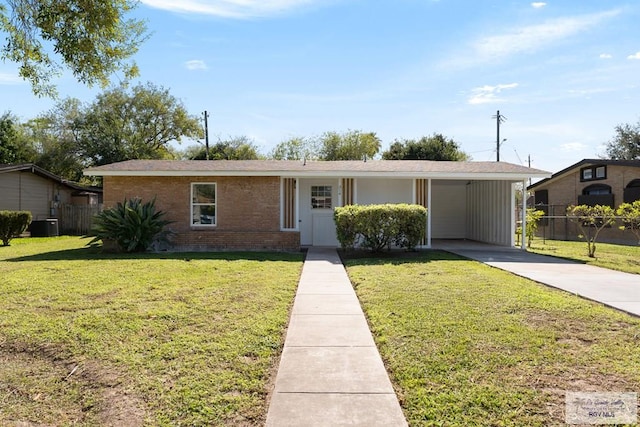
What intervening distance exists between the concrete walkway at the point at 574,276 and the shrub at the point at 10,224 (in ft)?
52.2

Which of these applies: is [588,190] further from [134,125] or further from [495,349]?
[134,125]

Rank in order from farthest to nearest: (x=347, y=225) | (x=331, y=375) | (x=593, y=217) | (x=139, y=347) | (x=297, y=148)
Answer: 1. (x=297, y=148)
2. (x=593, y=217)
3. (x=347, y=225)
4. (x=139, y=347)
5. (x=331, y=375)

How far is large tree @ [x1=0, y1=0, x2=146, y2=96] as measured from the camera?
677cm

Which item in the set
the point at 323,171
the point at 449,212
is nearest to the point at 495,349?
the point at 323,171

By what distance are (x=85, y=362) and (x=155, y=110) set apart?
36220mm

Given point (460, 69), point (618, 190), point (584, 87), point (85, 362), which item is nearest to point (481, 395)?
point (85, 362)

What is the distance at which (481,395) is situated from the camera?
127 inches

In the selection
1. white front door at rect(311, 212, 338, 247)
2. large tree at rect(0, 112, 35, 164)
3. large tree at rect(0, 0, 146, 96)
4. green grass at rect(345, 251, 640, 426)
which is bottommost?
green grass at rect(345, 251, 640, 426)

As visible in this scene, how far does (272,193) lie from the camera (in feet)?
45.3

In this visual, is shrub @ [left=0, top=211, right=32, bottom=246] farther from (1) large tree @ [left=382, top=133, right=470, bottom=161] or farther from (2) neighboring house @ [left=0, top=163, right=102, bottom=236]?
(1) large tree @ [left=382, top=133, right=470, bottom=161]

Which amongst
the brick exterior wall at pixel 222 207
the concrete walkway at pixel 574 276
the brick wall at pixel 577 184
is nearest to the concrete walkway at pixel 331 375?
the concrete walkway at pixel 574 276

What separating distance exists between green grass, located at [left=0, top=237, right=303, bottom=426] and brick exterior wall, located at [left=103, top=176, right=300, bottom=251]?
5.27 m

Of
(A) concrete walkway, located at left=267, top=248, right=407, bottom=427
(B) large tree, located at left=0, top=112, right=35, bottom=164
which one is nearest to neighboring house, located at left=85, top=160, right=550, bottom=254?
(A) concrete walkway, located at left=267, top=248, right=407, bottom=427

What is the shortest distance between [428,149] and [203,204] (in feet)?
91.9
